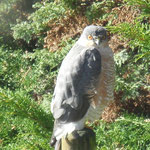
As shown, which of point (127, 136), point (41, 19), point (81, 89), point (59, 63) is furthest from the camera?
point (41, 19)

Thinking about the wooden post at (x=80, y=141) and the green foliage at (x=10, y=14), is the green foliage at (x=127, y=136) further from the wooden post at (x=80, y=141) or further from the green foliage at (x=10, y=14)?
the green foliage at (x=10, y=14)

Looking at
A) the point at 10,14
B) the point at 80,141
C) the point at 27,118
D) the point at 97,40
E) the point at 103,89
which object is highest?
the point at 10,14

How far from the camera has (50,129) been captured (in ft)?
7.80

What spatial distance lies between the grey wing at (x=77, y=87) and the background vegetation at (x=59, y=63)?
25cm

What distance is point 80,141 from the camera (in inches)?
56.3

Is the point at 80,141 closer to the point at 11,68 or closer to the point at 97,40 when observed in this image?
the point at 97,40

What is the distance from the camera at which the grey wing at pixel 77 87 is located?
5.75 feet

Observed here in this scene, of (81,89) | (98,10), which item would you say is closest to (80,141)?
(81,89)

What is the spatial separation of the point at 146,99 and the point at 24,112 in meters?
1.25

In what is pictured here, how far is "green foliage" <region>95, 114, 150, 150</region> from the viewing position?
221 centimetres

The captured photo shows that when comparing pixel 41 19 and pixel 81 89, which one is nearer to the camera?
pixel 81 89

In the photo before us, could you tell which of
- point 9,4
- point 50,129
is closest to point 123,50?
point 50,129

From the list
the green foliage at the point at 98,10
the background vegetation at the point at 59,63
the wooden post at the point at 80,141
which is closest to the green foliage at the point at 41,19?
the background vegetation at the point at 59,63

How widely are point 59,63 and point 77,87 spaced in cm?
133
